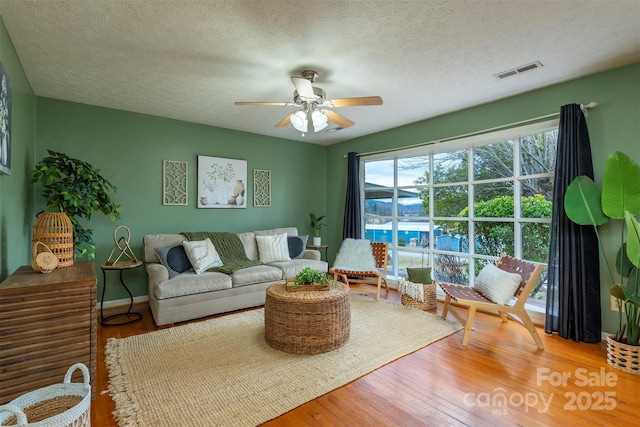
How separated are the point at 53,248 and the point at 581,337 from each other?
4.49 m

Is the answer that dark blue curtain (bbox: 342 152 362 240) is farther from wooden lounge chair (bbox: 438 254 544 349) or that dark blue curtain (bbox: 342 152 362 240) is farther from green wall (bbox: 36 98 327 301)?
wooden lounge chair (bbox: 438 254 544 349)

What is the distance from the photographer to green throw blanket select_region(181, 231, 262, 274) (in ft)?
12.8

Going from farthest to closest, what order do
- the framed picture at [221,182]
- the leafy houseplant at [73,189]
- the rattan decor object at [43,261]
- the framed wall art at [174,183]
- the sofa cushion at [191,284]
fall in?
the framed picture at [221,182]
the framed wall art at [174,183]
the sofa cushion at [191,284]
the leafy houseplant at [73,189]
the rattan decor object at [43,261]

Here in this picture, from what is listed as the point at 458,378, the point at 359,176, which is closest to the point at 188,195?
the point at 359,176

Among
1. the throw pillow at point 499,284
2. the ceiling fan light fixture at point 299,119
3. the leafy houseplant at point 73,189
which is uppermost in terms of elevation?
the ceiling fan light fixture at point 299,119

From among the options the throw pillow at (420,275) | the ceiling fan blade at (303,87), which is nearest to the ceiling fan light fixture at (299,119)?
the ceiling fan blade at (303,87)

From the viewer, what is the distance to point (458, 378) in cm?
215

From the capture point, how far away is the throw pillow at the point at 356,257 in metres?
4.21

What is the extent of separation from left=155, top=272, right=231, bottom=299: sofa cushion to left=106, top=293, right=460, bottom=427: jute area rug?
1.11 ft

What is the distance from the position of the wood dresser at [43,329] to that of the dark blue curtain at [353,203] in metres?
3.81

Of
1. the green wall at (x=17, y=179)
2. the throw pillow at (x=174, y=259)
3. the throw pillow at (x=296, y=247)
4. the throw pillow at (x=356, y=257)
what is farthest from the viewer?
the throw pillow at (x=296, y=247)

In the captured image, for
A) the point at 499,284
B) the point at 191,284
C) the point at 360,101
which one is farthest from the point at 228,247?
the point at 499,284

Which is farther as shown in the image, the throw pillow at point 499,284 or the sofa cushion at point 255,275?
the sofa cushion at point 255,275

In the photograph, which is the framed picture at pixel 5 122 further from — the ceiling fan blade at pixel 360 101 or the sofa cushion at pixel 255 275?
the ceiling fan blade at pixel 360 101
